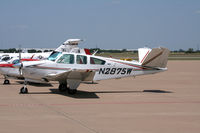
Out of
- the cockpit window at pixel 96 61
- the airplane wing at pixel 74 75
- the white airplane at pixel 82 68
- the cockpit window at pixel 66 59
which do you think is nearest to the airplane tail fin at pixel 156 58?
the white airplane at pixel 82 68

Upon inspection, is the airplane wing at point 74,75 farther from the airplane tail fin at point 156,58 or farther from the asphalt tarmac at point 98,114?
the airplane tail fin at point 156,58

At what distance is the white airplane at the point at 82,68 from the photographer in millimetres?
12141

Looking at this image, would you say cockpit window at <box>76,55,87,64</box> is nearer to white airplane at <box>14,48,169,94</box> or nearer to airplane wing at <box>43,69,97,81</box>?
white airplane at <box>14,48,169,94</box>

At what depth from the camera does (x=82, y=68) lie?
12.7 m

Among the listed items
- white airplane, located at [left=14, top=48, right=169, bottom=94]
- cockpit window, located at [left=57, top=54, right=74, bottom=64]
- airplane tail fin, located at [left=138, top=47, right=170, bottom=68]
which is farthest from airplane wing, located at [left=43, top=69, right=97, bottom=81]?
airplane tail fin, located at [left=138, top=47, right=170, bottom=68]

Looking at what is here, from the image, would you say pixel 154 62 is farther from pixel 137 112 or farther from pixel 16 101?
pixel 16 101

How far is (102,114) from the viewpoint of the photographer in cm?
832

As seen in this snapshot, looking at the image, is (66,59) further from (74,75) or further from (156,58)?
(156,58)

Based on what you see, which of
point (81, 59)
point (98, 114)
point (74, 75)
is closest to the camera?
point (98, 114)

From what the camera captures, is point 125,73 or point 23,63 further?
point 125,73

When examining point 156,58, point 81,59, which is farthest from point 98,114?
point 156,58

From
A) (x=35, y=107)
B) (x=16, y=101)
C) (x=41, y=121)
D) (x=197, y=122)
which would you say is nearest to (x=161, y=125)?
(x=197, y=122)

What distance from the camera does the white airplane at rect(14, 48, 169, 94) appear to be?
12.1 m

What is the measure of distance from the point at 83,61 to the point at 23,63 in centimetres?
246
